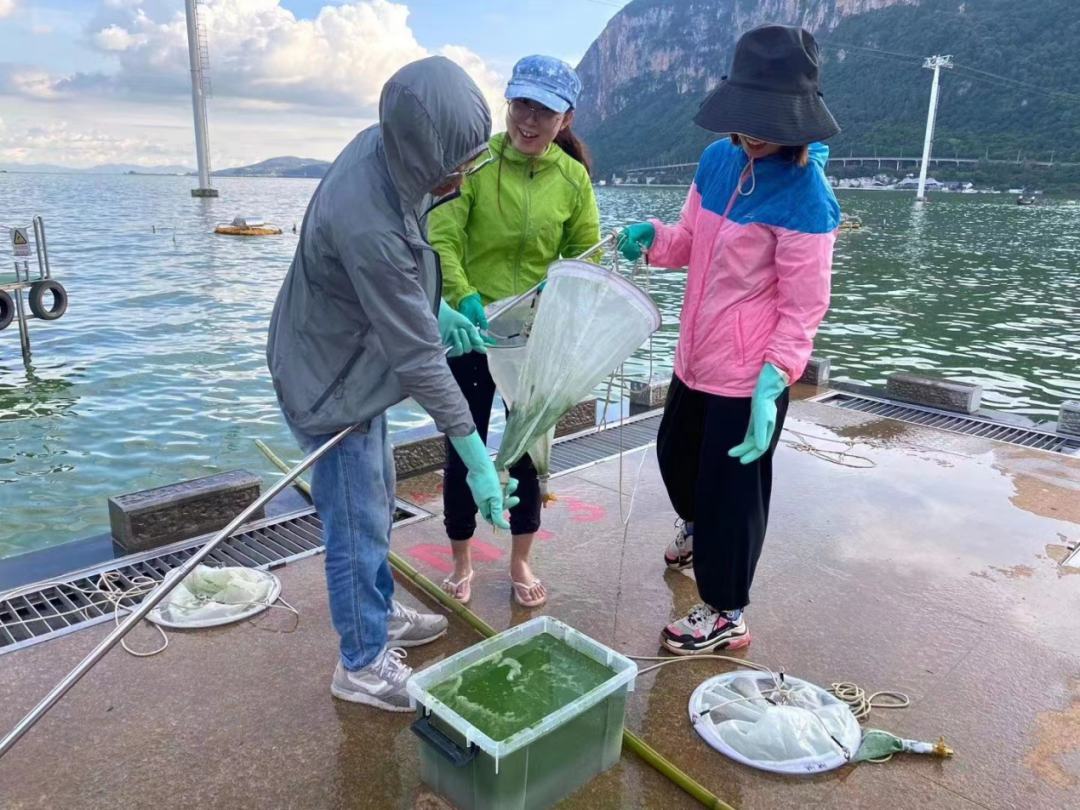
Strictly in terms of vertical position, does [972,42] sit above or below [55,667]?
above

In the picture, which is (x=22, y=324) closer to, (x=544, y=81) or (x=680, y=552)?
(x=680, y=552)

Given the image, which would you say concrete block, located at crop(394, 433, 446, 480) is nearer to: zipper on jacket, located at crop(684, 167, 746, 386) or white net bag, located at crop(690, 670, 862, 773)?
zipper on jacket, located at crop(684, 167, 746, 386)

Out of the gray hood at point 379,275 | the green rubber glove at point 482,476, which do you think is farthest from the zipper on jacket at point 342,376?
Result: the green rubber glove at point 482,476

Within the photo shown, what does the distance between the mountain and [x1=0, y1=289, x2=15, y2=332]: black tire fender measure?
55.0 m

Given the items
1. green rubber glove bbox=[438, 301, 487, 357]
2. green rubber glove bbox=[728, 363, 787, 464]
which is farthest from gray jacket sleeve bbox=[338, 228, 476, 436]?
green rubber glove bbox=[728, 363, 787, 464]

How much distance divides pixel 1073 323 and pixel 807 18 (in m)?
139

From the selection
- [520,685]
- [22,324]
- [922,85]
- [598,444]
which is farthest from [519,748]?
[922,85]

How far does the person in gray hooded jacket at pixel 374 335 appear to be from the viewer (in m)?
1.83

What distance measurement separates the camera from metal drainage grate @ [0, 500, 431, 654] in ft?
9.50

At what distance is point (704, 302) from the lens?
260 centimetres

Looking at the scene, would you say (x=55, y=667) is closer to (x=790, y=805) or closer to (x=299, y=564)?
(x=299, y=564)

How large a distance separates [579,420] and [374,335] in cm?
362

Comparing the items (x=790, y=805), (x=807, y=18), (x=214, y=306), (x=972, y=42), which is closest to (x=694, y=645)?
(x=790, y=805)

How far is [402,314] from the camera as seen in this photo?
1.90 meters
